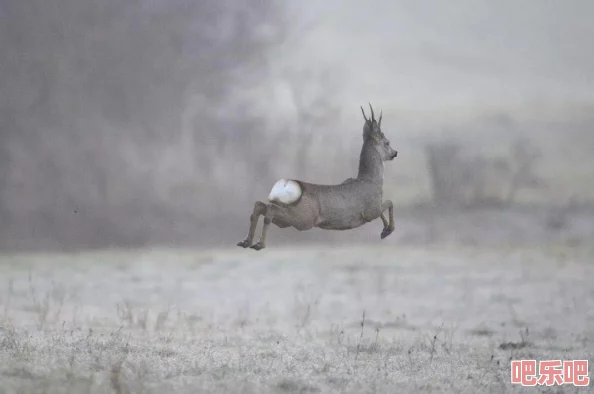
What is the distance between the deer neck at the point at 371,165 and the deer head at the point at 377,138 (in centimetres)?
7

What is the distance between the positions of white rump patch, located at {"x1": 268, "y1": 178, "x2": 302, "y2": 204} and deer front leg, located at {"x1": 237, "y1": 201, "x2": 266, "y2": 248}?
0.13 metres

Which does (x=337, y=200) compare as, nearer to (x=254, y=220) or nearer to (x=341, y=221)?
(x=341, y=221)

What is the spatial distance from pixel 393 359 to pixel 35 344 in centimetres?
914

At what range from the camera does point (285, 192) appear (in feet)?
27.0

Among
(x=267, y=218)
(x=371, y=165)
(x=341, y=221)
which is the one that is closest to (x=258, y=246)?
(x=267, y=218)

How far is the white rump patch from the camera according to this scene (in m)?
8.20

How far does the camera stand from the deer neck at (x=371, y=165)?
877cm

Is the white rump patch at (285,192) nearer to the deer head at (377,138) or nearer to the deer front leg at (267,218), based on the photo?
the deer front leg at (267,218)

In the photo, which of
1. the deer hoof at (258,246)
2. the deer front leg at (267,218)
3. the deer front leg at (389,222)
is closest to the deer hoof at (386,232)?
the deer front leg at (389,222)

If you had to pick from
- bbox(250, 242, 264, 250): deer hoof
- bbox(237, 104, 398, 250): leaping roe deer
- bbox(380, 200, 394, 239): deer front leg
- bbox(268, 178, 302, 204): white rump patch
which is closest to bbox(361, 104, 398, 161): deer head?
bbox(237, 104, 398, 250): leaping roe deer

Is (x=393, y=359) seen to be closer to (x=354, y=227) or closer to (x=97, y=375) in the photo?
(x=97, y=375)

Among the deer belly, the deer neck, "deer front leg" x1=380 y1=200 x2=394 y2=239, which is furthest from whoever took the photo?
"deer front leg" x1=380 y1=200 x2=394 y2=239

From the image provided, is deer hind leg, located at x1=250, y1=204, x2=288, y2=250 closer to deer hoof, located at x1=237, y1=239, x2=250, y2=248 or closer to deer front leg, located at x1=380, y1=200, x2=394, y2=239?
deer hoof, located at x1=237, y1=239, x2=250, y2=248

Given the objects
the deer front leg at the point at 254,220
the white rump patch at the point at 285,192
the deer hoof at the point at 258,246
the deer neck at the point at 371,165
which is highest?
the deer neck at the point at 371,165
